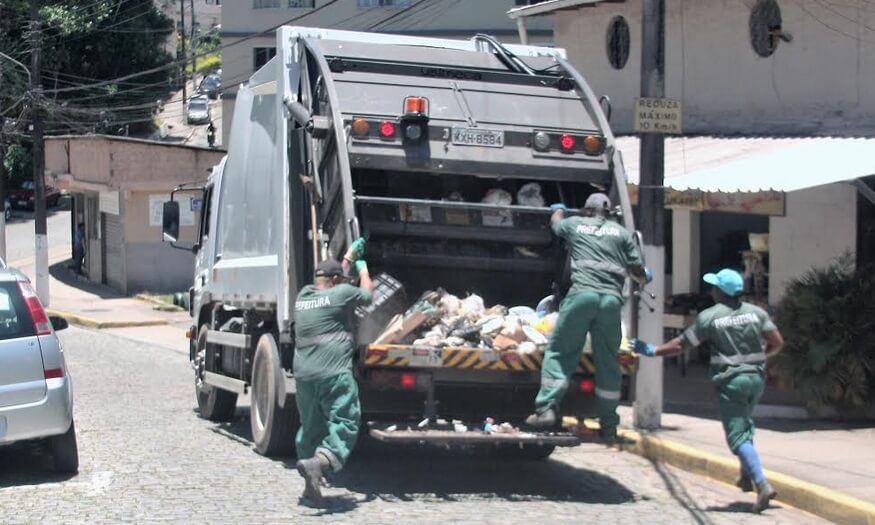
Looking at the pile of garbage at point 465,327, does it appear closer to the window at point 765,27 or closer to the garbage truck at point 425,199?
the garbage truck at point 425,199

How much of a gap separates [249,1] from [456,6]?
8.10 meters

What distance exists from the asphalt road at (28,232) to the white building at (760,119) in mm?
27539

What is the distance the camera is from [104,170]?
30.2 meters

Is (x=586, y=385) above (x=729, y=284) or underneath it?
underneath

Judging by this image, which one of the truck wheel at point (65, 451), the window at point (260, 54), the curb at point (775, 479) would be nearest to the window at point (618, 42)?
the curb at point (775, 479)

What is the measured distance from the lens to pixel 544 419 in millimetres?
8055

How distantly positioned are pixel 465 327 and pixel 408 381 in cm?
60

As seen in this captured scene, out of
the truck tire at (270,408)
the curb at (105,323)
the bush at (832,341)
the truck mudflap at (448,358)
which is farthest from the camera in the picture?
the curb at (105,323)

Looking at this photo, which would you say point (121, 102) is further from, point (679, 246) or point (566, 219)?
point (566, 219)

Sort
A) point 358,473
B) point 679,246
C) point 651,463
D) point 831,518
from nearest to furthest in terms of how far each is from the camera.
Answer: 1. point 831,518
2. point 358,473
3. point 651,463
4. point 679,246

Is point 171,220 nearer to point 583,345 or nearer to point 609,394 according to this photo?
point 583,345

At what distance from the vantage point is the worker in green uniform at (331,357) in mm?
7887

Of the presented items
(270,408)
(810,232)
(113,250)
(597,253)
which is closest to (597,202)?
(597,253)

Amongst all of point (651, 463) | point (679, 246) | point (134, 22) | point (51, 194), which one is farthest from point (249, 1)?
point (651, 463)
